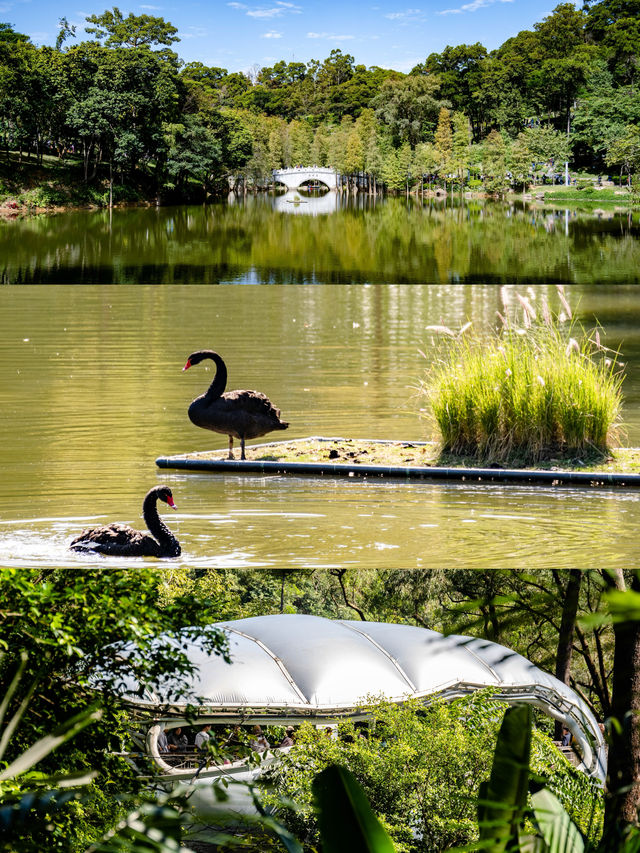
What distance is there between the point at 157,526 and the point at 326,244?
144 cm

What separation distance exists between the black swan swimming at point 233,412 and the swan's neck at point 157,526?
49 cm

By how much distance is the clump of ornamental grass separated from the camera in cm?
447

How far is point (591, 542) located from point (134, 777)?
3404mm

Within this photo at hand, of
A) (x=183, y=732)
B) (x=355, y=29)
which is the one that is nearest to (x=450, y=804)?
(x=183, y=732)

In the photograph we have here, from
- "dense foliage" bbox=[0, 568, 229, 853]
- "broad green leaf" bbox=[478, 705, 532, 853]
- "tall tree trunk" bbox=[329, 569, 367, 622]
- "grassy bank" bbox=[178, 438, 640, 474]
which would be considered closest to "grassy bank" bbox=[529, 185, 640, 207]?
"grassy bank" bbox=[178, 438, 640, 474]

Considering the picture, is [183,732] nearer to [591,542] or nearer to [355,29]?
[591,542]

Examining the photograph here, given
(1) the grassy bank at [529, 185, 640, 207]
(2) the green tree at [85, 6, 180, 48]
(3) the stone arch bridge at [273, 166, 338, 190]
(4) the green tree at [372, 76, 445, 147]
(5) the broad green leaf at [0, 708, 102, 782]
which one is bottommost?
(5) the broad green leaf at [0, 708, 102, 782]

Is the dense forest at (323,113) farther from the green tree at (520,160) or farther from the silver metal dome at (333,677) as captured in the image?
the silver metal dome at (333,677)

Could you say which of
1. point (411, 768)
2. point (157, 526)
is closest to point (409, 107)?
point (157, 526)

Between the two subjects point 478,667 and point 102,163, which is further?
point 478,667

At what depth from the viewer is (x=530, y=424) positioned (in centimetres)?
450

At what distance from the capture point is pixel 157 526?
3939 millimetres

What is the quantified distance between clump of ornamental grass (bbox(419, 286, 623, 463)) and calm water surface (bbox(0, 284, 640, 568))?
10 centimetres

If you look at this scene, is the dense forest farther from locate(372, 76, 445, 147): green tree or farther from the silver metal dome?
the silver metal dome
